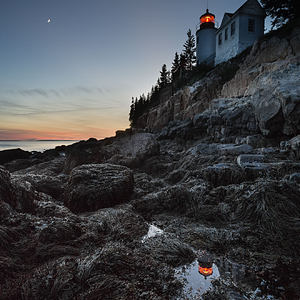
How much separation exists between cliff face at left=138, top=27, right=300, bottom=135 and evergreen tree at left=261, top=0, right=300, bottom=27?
197 inches

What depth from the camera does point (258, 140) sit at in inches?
411

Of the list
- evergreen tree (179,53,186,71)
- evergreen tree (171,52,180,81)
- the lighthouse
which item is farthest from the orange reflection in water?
evergreen tree (171,52,180,81)

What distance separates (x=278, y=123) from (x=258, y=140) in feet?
4.20

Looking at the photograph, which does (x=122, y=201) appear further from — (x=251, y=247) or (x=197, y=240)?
(x=251, y=247)

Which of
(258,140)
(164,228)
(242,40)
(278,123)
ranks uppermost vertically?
(242,40)

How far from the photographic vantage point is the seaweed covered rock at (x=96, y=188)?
19.5ft

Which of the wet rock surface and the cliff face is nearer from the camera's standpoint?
the wet rock surface

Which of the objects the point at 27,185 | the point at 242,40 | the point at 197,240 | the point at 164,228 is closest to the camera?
the point at 197,240

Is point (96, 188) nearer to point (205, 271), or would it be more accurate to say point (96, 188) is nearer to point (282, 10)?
point (205, 271)

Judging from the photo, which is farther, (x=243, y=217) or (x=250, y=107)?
(x=250, y=107)

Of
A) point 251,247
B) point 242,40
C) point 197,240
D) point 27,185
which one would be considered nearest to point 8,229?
point 27,185

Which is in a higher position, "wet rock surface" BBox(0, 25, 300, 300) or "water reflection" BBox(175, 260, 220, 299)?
"wet rock surface" BBox(0, 25, 300, 300)

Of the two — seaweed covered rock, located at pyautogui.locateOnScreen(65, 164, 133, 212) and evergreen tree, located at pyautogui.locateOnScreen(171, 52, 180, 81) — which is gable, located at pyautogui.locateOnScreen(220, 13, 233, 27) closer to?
evergreen tree, located at pyautogui.locateOnScreen(171, 52, 180, 81)

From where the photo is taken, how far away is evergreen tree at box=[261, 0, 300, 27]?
67.6 ft
